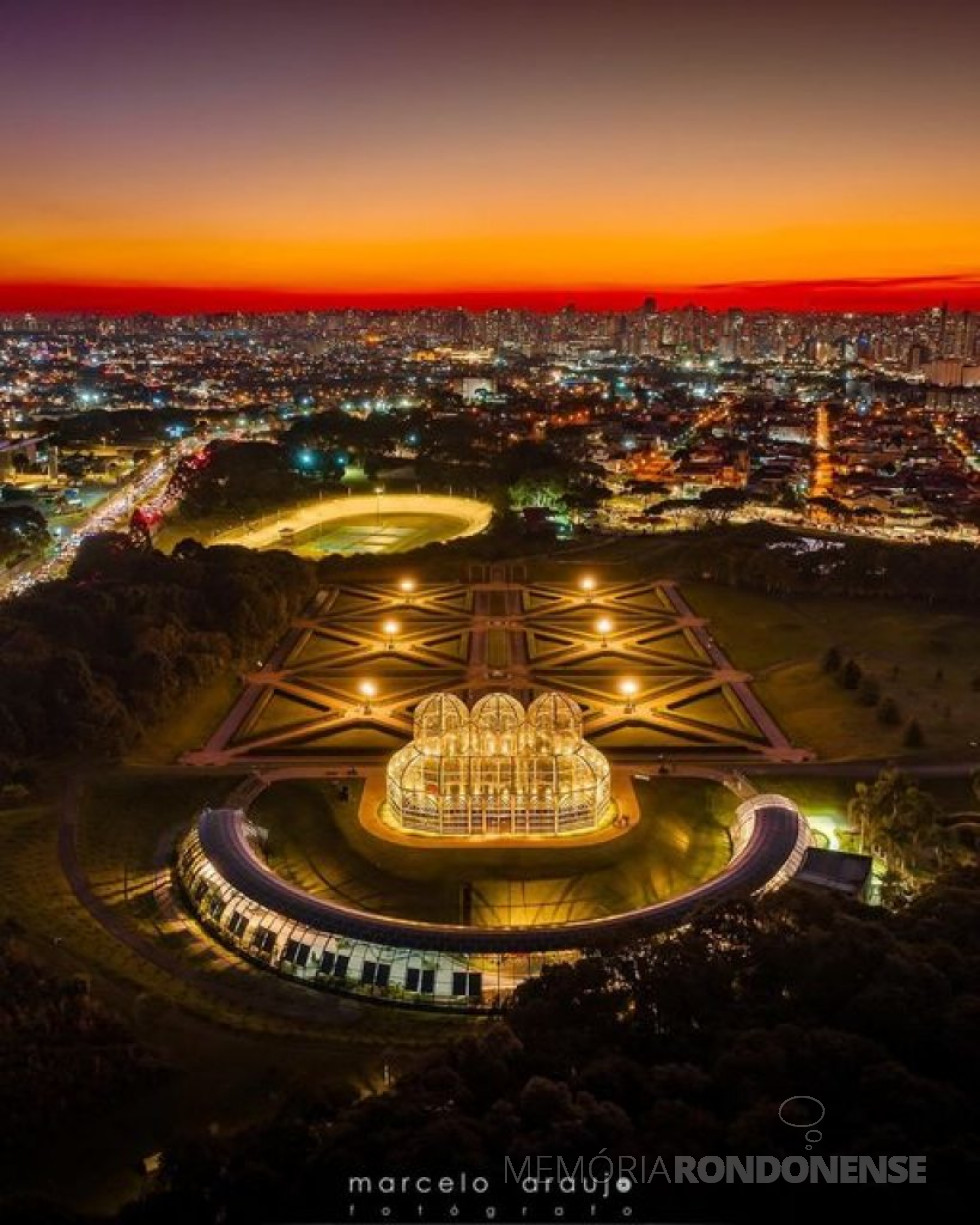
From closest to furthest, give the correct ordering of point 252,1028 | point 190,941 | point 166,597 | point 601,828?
point 252,1028 < point 190,941 < point 601,828 < point 166,597

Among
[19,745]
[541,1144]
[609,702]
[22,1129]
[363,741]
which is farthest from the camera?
[609,702]

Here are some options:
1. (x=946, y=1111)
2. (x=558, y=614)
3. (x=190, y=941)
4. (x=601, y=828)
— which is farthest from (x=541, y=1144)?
(x=558, y=614)

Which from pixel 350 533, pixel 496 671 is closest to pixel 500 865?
pixel 496 671

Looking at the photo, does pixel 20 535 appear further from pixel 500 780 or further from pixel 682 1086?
pixel 682 1086

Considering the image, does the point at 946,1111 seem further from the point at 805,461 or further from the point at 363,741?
the point at 805,461

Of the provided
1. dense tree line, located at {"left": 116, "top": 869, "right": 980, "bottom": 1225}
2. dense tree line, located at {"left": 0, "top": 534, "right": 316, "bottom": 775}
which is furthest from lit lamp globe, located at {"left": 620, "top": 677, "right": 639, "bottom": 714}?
dense tree line, located at {"left": 116, "top": 869, "right": 980, "bottom": 1225}

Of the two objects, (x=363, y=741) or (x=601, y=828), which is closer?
(x=601, y=828)

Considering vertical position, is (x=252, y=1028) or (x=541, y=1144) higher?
(x=541, y=1144)
